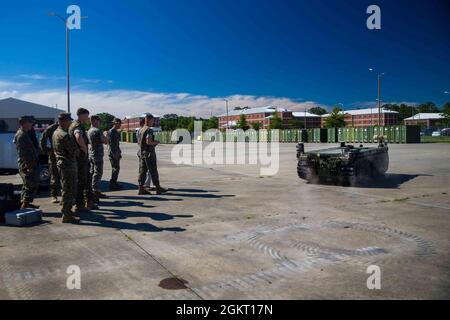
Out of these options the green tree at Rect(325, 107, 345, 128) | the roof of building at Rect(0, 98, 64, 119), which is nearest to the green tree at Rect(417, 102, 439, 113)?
the green tree at Rect(325, 107, 345, 128)

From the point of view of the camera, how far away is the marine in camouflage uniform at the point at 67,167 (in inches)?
241

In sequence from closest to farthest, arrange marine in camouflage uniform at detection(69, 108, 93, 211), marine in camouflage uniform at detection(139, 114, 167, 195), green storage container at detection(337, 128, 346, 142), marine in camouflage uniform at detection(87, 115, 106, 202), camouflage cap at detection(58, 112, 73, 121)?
camouflage cap at detection(58, 112, 73, 121), marine in camouflage uniform at detection(69, 108, 93, 211), marine in camouflage uniform at detection(87, 115, 106, 202), marine in camouflage uniform at detection(139, 114, 167, 195), green storage container at detection(337, 128, 346, 142)

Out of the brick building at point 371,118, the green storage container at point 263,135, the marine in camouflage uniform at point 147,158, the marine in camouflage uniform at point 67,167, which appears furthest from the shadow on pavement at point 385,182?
the brick building at point 371,118

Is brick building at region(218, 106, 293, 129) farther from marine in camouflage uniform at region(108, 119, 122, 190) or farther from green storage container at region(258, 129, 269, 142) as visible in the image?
marine in camouflage uniform at region(108, 119, 122, 190)

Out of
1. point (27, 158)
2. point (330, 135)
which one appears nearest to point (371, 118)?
point (330, 135)

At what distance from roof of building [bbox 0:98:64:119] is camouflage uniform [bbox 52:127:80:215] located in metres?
21.5

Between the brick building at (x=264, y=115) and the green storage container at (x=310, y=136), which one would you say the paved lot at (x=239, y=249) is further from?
the brick building at (x=264, y=115)

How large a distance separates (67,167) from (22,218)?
3.38 feet

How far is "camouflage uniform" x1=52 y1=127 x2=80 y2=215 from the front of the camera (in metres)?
6.14

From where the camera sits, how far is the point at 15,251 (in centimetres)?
463
